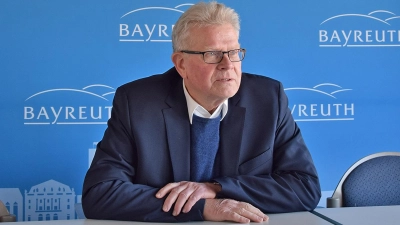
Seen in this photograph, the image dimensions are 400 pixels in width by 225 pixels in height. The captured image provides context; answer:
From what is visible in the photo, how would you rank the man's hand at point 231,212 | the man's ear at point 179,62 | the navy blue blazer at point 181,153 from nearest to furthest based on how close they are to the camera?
the man's hand at point 231,212
the navy blue blazer at point 181,153
the man's ear at point 179,62

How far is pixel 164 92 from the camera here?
7.39 feet

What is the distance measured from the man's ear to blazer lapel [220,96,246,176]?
0.24m

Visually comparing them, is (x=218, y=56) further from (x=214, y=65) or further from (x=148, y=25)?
(x=148, y=25)

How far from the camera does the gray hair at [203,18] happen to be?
6.84ft

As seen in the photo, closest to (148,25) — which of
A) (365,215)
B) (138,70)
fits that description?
(138,70)

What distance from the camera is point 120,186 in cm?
195

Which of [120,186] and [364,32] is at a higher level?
[364,32]

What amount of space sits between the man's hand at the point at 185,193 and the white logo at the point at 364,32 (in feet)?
6.20

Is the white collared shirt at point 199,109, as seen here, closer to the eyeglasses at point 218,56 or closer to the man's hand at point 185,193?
the eyeglasses at point 218,56

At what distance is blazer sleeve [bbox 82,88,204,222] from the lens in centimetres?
186

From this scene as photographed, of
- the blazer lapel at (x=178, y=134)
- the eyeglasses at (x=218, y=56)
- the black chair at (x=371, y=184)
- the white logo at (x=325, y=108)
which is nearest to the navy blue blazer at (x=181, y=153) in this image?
the blazer lapel at (x=178, y=134)

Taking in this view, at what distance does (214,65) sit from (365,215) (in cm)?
80

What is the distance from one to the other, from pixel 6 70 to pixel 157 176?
4.97 feet

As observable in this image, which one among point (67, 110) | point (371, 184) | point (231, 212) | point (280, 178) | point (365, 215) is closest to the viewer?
point (231, 212)
